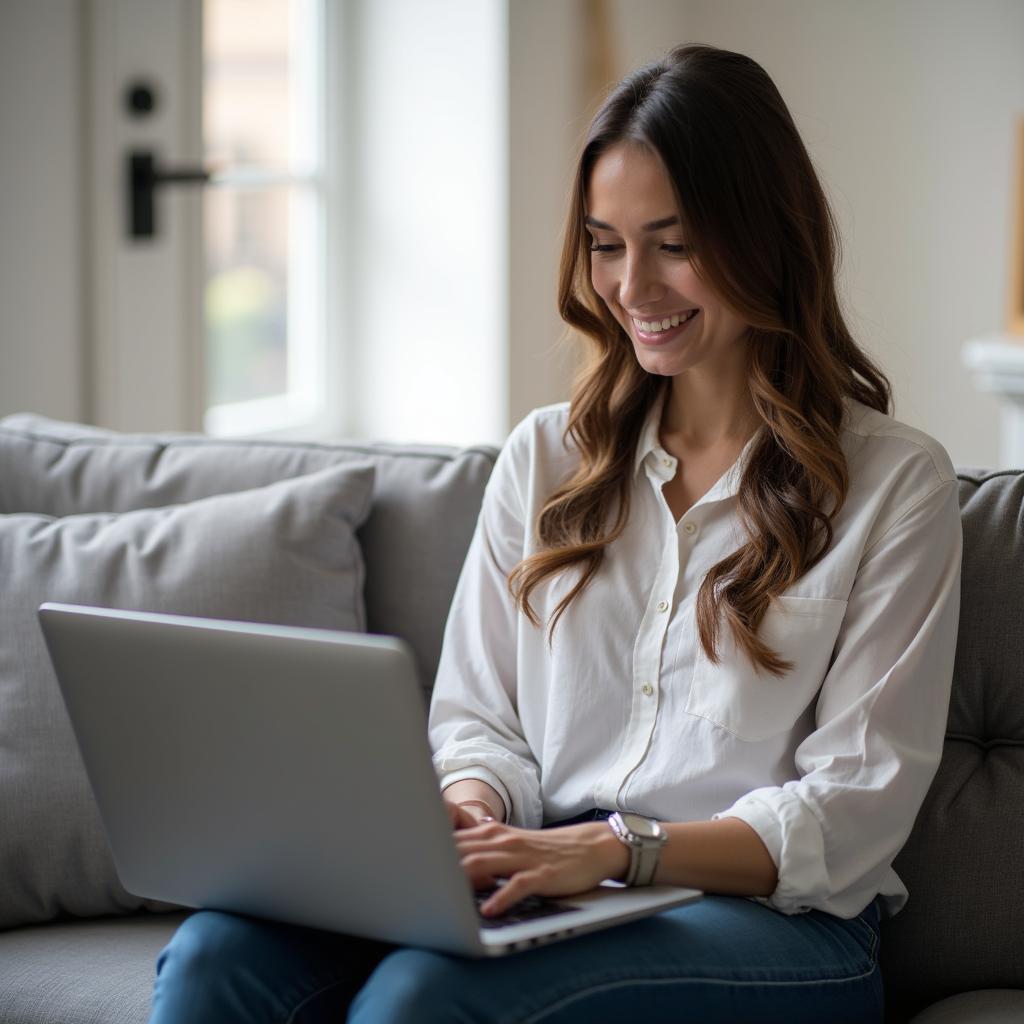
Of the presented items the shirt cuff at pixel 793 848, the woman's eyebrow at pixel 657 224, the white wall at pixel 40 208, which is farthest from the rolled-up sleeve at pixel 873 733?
the white wall at pixel 40 208

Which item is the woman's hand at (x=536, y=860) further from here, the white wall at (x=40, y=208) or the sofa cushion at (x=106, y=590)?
the white wall at (x=40, y=208)

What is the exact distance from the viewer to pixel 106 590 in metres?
1.60

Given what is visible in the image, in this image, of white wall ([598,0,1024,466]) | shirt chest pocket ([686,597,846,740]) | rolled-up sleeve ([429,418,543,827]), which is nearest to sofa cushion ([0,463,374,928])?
rolled-up sleeve ([429,418,543,827])

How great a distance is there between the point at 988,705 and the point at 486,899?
611 mm

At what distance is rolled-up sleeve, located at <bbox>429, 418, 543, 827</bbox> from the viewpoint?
1.51 m

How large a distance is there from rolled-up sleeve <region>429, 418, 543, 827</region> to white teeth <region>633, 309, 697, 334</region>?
210 millimetres

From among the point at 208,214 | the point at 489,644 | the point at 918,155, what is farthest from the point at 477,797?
the point at 918,155

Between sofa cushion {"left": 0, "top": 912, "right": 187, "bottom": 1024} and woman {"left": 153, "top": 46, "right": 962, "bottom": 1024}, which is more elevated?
woman {"left": 153, "top": 46, "right": 962, "bottom": 1024}

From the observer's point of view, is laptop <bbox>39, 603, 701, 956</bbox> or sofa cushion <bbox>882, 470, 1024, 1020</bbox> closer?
laptop <bbox>39, 603, 701, 956</bbox>

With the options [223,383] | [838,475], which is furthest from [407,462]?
[223,383]

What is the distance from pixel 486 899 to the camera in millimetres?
1157

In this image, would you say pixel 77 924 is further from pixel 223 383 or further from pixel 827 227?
pixel 223 383

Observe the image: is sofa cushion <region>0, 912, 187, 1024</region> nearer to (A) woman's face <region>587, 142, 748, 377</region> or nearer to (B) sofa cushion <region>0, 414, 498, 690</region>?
(B) sofa cushion <region>0, 414, 498, 690</region>

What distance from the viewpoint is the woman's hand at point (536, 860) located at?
1136 millimetres
